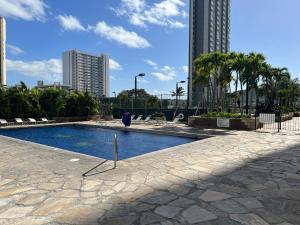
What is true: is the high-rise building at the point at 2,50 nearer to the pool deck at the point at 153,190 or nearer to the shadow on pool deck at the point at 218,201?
the pool deck at the point at 153,190

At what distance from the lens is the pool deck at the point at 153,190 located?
3514mm

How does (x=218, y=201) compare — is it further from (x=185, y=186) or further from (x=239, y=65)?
(x=239, y=65)

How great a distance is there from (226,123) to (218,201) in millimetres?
11485

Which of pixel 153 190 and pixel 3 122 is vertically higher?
pixel 3 122

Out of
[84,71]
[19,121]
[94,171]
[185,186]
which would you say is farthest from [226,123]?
[84,71]

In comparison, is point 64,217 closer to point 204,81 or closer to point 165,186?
point 165,186

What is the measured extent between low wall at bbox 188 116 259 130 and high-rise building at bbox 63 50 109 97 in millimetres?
70656

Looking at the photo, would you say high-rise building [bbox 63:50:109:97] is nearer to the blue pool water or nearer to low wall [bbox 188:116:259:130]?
the blue pool water

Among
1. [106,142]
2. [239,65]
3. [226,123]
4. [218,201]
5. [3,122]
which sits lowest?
[106,142]

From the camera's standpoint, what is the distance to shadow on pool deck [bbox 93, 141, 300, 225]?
3.44 m

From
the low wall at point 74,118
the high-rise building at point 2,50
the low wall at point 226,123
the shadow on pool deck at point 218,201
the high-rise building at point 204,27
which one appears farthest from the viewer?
the high-rise building at point 204,27

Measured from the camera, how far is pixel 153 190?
4.50m

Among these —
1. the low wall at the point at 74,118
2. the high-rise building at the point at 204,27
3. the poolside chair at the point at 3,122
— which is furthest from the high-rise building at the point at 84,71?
the poolside chair at the point at 3,122

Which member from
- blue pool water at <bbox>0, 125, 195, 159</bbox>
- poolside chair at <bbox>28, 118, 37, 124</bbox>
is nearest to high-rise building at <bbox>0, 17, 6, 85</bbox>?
poolside chair at <bbox>28, 118, 37, 124</bbox>
